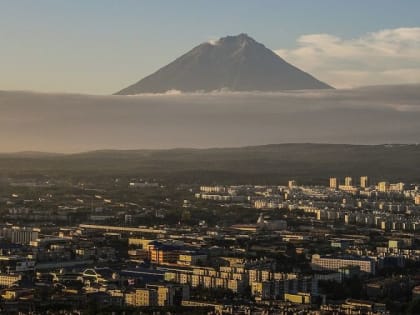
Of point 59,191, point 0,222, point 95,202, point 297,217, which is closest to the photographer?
point 0,222

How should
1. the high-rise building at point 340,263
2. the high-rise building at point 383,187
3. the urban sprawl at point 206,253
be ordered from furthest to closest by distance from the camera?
the high-rise building at point 383,187 < the high-rise building at point 340,263 < the urban sprawl at point 206,253

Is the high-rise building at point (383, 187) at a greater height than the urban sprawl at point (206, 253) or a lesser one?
greater

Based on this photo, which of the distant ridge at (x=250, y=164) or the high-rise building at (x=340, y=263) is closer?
the high-rise building at (x=340, y=263)

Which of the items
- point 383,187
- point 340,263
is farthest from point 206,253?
point 383,187

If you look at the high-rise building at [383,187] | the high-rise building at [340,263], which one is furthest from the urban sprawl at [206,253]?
the high-rise building at [383,187]

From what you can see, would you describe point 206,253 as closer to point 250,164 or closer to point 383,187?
point 383,187

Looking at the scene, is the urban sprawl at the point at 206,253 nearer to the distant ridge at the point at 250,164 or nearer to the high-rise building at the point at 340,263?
the high-rise building at the point at 340,263

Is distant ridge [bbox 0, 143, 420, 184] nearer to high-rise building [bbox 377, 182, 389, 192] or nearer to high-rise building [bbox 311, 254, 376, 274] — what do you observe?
high-rise building [bbox 377, 182, 389, 192]

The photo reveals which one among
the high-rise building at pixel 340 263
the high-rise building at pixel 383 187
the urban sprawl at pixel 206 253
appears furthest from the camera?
the high-rise building at pixel 383 187

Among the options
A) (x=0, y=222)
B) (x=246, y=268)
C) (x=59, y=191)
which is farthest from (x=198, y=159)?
(x=246, y=268)

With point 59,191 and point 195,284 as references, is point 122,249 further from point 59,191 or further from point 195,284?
point 59,191

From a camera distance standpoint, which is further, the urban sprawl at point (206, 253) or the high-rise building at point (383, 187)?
the high-rise building at point (383, 187)
